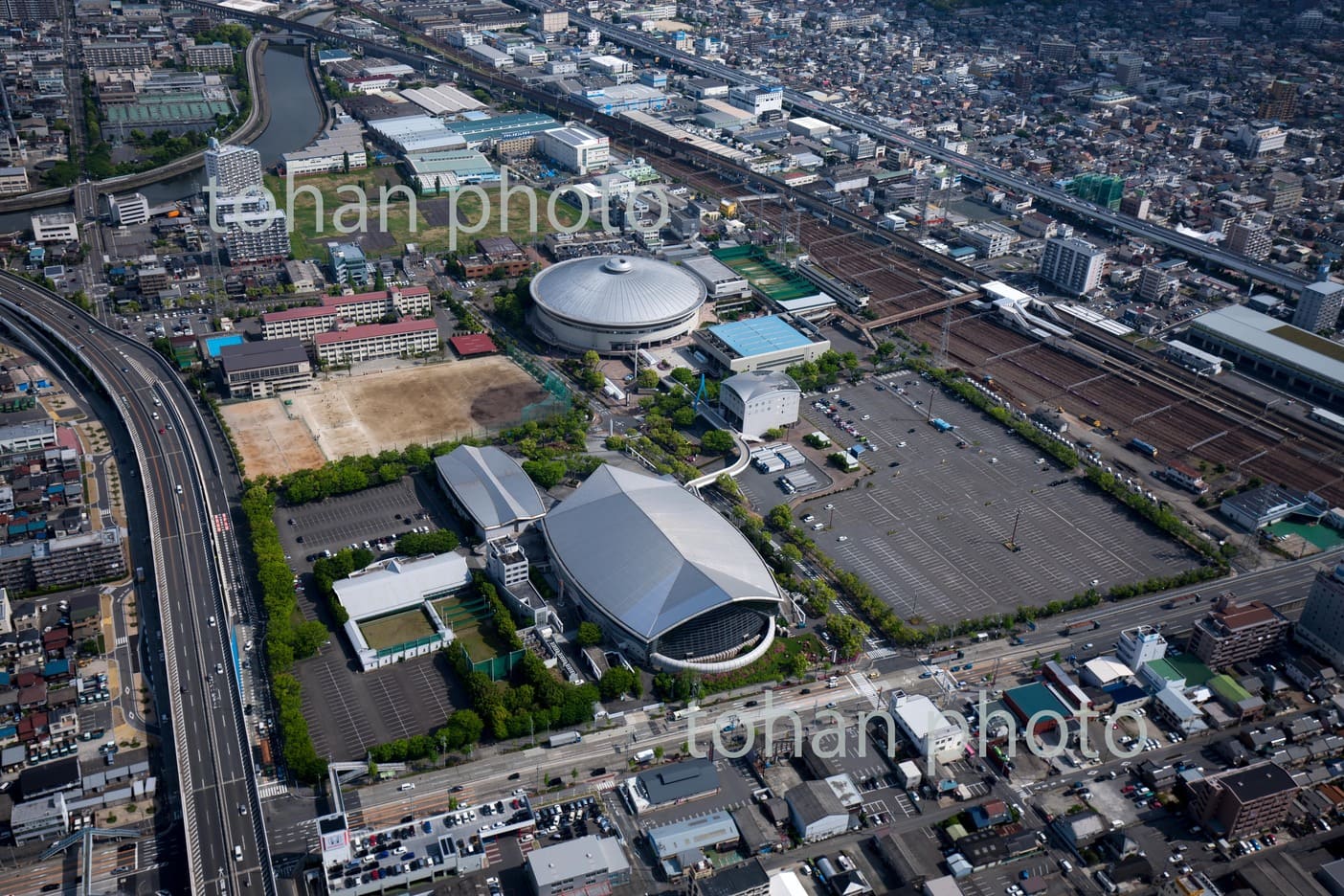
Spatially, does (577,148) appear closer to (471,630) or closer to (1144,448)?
(1144,448)

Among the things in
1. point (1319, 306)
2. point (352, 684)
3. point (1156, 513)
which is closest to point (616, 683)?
point (352, 684)

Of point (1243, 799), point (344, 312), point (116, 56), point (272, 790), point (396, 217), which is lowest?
point (272, 790)

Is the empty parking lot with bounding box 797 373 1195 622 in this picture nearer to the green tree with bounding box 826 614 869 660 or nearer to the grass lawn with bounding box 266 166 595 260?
the green tree with bounding box 826 614 869 660

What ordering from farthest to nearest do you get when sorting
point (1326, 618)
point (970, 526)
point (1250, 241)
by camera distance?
point (1250, 241)
point (970, 526)
point (1326, 618)

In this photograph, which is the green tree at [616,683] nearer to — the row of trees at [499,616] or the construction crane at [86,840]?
the row of trees at [499,616]

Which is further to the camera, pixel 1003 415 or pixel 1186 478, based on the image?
pixel 1003 415

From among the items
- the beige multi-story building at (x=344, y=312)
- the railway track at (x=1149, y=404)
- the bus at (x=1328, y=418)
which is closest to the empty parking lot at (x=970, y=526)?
the railway track at (x=1149, y=404)

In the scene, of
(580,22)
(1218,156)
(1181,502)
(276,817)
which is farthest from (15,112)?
(1218,156)
